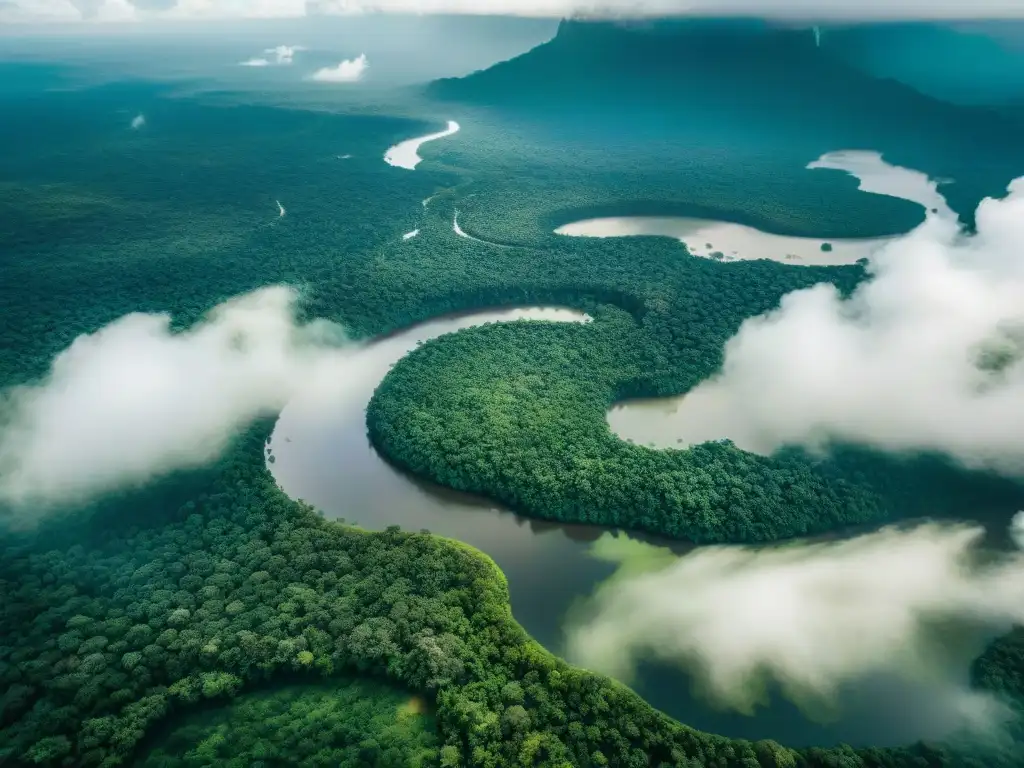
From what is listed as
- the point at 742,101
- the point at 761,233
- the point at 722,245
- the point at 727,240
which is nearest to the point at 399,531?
the point at 722,245

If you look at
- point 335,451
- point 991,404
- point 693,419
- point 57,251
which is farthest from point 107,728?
point 57,251

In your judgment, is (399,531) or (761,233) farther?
(761,233)

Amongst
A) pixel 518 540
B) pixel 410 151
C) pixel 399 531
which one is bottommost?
pixel 518 540

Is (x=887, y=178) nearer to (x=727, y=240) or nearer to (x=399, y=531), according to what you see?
(x=727, y=240)

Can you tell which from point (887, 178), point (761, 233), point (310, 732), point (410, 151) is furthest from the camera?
point (410, 151)

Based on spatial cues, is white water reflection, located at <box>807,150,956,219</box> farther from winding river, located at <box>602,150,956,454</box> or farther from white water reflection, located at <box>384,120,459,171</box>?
white water reflection, located at <box>384,120,459,171</box>

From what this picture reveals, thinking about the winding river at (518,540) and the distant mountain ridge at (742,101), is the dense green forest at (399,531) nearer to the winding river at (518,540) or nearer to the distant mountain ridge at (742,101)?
the winding river at (518,540)

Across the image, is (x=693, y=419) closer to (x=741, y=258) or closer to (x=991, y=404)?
(x=991, y=404)
